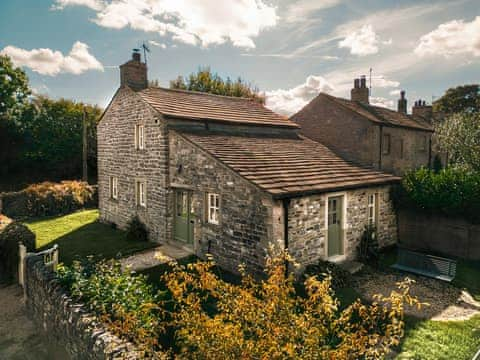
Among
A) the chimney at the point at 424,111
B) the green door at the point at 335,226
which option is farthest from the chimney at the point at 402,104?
the green door at the point at 335,226

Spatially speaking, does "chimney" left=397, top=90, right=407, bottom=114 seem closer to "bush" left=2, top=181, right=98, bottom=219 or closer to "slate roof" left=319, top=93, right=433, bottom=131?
"slate roof" left=319, top=93, right=433, bottom=131

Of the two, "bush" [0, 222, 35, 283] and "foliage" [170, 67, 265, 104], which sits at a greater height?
"foliage" [170, 67, 265, 104]

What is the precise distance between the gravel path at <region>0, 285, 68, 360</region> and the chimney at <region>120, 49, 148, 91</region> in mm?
10225

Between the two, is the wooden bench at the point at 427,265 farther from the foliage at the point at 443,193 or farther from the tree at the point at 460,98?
the tree at the point at 460,98

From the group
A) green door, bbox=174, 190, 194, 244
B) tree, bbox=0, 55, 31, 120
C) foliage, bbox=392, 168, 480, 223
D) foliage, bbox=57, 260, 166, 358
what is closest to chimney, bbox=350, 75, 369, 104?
foliage, bbox=392, 168, 480, 223

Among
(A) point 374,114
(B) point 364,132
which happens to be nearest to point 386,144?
(A) point 374,114

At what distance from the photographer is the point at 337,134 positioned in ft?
67.3

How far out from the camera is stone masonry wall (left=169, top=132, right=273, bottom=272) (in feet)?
32.4

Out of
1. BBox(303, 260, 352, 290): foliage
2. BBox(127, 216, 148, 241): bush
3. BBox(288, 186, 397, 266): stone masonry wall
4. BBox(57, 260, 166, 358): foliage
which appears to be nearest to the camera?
BBox(57, 260, 166, 358): foliage

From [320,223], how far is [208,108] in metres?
8.56

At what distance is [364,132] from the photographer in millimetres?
19203

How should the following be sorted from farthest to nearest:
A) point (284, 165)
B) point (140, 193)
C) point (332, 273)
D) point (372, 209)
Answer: point (140, 193)
point (372, 209)
point (284, 165)
point (332, 273)

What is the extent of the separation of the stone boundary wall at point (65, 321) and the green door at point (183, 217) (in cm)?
533

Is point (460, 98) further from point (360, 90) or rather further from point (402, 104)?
point (360, 90)
